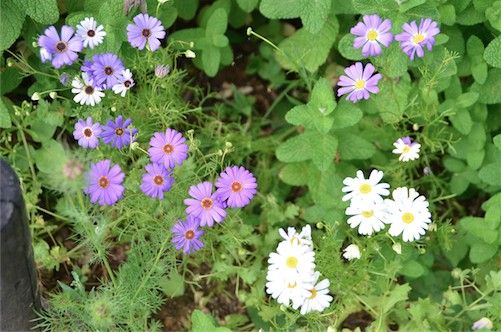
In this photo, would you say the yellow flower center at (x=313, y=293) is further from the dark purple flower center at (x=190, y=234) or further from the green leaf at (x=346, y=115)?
the green leaf at (x=346, y=115)

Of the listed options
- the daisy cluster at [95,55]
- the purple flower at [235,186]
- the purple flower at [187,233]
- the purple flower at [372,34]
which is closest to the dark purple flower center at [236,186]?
the purple flower at [235,186]

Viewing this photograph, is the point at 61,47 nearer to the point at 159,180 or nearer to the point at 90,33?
the point at 90,33

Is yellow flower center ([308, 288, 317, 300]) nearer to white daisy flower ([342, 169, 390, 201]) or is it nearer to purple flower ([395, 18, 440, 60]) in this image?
white daisy flower ([342, 169, 390, 201])

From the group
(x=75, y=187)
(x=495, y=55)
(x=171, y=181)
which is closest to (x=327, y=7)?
(x=495, y=55)

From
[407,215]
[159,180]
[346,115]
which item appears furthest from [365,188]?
[159,180]

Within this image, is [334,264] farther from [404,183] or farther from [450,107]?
[450,107]

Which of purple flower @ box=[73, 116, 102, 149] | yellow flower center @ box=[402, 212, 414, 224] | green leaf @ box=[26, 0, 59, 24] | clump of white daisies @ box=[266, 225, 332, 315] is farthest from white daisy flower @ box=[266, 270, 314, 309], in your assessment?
green leaf @ box=[26, 0, 59, 24]
